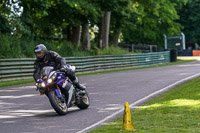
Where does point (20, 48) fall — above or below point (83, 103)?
above

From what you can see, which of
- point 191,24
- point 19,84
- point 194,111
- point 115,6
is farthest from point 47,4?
point 191,24

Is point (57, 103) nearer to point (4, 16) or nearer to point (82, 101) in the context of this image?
point (82, 101)

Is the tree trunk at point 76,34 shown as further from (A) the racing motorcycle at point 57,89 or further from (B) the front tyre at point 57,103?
(B) the front tyre at point 57,103

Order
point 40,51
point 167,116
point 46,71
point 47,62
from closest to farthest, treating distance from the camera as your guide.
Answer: point 167,116
point 46,71
point 40,51
point 47,62

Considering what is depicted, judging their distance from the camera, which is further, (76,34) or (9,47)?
(76,34)

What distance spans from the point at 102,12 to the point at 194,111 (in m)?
27.5

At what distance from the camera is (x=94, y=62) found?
31.3m

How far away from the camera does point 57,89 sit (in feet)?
33.5

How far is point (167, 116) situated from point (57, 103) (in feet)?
7.73

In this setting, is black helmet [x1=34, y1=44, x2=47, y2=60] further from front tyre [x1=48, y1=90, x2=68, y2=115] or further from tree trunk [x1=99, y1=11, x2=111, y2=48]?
tree trunk [x1=99, y1=11, x2=111, y2=48]

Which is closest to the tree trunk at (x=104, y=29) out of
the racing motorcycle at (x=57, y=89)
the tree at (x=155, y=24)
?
the tree at (x=155, y=24)

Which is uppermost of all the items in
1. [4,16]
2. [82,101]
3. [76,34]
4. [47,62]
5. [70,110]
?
[4,16]

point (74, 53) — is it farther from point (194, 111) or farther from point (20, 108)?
point (194, 111)

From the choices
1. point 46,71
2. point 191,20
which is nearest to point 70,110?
point 46,71
